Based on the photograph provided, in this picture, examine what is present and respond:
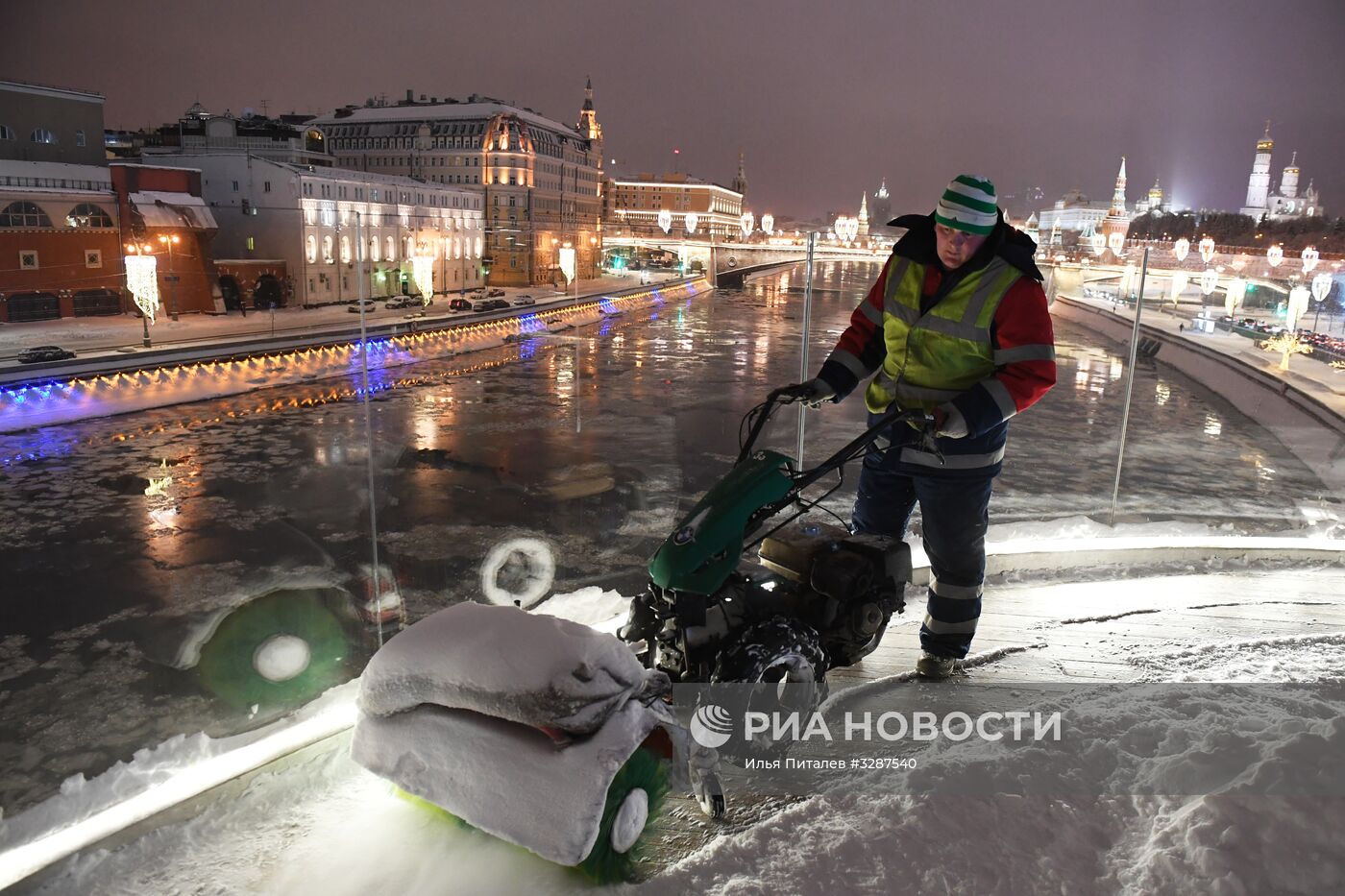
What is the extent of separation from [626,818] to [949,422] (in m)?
1.51

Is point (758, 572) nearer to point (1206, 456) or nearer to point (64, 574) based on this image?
point (64, 574)

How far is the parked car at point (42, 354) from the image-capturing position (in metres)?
19.9

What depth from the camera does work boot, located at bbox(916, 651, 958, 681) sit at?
122 inches

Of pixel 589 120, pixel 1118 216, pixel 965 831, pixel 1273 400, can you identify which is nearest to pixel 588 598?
pixel 965 831

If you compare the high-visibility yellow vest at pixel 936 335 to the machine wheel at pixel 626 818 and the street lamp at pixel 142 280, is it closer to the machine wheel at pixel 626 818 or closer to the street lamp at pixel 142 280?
the machine wheel at pixel 626 818

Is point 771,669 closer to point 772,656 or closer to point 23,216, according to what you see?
point 772,656

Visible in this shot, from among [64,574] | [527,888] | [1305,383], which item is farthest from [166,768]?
[1305,383]

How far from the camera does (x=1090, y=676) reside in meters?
3.07

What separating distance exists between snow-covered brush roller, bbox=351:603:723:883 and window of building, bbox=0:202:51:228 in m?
30.0

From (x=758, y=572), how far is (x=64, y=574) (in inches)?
330

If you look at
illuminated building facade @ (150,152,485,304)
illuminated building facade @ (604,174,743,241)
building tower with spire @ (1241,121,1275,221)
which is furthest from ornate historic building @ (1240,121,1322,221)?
illuminated building facade @ (150,152,485,304)

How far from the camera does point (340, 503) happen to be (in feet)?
35.8

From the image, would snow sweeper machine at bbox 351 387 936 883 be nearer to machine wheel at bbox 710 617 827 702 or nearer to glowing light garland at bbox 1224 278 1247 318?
machine wheel at bbox 710 617 827 702

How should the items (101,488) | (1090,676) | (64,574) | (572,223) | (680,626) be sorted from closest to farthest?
(680,626), (1090,676), (64,574), (101,488), (572,223)
